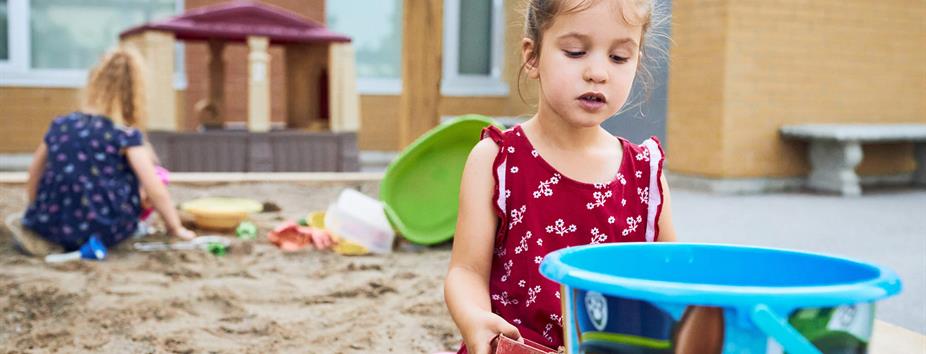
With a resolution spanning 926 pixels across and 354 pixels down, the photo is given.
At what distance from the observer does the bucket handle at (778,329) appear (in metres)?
0.62

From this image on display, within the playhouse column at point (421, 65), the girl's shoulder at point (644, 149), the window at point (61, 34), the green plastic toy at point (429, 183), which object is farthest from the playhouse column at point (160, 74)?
the girl's shoulder at point (644, 149)

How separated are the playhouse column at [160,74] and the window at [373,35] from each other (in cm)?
259

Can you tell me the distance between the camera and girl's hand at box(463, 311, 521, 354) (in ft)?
3.21

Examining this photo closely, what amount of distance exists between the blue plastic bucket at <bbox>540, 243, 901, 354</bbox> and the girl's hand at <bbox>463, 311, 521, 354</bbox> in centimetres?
18

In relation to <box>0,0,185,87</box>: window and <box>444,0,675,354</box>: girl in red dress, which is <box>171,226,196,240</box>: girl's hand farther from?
<box>0,0,185,87</box>: window

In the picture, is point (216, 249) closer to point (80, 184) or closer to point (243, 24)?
point (80, 184)

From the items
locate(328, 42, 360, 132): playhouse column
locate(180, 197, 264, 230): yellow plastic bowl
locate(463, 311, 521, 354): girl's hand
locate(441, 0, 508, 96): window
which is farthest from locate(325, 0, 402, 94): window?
locate(463, 311, 521, 354): girl's hand

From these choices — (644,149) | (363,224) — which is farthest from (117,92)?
(644,149)

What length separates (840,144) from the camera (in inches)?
236

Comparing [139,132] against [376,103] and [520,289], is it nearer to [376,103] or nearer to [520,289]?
[520,289]

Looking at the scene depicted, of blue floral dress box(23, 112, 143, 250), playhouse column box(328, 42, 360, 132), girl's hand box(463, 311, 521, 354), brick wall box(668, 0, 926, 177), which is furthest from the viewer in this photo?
playhouse column box(328, 42, 360, 132)

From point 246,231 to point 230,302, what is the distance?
1.15 metres

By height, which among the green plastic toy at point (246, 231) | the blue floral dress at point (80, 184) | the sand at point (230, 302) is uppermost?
the blue floral dress at point (80, 184)

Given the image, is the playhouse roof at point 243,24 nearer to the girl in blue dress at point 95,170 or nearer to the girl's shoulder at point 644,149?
the girl in blue dress at point 95,170
